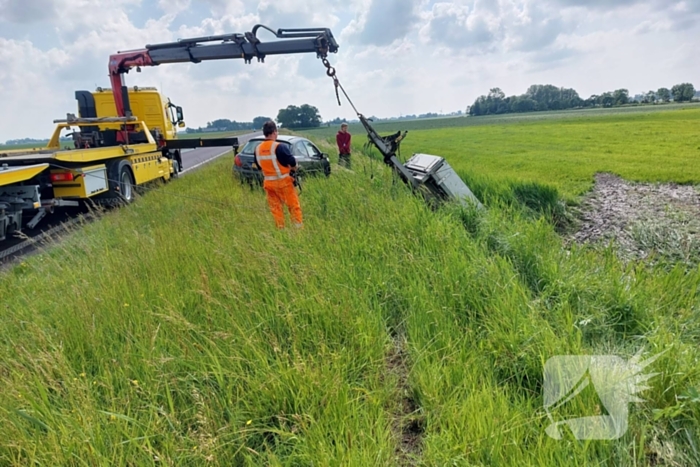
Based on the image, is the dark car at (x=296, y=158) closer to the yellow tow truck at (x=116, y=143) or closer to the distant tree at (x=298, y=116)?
the yellow tow truck at (x=116, y=143)

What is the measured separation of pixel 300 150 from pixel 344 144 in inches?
129

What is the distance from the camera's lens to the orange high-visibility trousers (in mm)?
5699

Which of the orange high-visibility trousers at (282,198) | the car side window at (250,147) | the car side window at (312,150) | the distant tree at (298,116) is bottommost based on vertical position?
the orange high-visibility trousers at (282,198)

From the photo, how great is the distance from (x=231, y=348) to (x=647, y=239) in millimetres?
7131

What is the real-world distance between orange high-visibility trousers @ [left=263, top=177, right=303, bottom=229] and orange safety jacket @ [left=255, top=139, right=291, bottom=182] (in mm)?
79

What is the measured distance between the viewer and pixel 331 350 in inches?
98.7

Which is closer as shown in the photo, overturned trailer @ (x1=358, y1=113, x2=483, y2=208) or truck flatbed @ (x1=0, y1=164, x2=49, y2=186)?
truck flatbed @ (x1=0, y1=164, x2=49, y2=186)

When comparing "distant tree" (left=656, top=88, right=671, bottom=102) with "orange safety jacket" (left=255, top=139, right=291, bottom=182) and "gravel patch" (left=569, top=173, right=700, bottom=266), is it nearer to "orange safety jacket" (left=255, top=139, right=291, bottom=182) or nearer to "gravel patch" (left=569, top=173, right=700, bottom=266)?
"gravel patch" (left=569, top=173, right=700, bottom=266)

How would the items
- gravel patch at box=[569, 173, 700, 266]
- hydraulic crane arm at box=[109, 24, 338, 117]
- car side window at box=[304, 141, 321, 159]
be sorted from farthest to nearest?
car side window at box=[304, 141, 321, 159], hydraulic crane arm at box=[109, 24, 338, 117], gravel patch at box=[569, 173, 700, 266]

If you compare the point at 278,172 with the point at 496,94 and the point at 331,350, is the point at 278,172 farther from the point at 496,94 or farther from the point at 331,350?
the point at 496,94

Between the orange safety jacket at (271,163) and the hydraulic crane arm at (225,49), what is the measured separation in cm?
346

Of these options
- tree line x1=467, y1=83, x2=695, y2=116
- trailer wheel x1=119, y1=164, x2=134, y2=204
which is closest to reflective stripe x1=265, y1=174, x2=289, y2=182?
trailer wheel x1=119, y1=164, x2=134, y2=204

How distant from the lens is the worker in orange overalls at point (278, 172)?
5621mm

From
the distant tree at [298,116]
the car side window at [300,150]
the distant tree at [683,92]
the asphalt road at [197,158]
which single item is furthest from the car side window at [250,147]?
the distant tree at [683,92]
